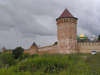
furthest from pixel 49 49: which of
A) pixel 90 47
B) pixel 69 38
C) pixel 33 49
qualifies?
pixel 90 47

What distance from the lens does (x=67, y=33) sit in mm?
25031

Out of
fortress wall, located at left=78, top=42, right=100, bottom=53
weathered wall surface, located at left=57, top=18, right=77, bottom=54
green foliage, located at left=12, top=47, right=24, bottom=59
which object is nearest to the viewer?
green foliage, located at left=12, top=47, right=24, bottom=59

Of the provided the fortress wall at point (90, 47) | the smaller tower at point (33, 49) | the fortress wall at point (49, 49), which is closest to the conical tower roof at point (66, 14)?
the fortress wall at point (90, 47)

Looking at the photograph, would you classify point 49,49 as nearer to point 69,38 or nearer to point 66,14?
point 69,38

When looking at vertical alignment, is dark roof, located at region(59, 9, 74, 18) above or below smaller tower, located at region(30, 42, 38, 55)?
above

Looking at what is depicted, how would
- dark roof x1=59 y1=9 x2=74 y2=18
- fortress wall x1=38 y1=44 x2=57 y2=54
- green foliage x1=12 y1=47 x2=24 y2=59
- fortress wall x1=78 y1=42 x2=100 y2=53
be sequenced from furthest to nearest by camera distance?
fortress wall x1=38 y1=44 x2=57 y2=54, dark roof x1=59 y1=9 x2=74 y2=18, fortress wall x1=78 y1=42 x2=100 y2=53, green foliage x1=12 y1=47 x2=24 y2=59

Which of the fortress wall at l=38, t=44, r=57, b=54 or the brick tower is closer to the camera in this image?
the brick tower

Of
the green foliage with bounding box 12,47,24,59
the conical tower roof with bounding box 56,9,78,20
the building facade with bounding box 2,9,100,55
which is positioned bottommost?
the green foliage with bounding box 12,47,24,59

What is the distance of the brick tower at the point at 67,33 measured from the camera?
2489cm

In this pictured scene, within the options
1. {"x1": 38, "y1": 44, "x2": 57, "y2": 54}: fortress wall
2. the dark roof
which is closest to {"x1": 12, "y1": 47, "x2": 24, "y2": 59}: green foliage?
{"x1": 38, "y1": 44, "x2": 57, "y2": 54}: fortress wall

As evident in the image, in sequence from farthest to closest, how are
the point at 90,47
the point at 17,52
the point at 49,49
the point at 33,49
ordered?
the point at 33,49 → the point at 49,49 → the point at 90,47 → the point at 17,52

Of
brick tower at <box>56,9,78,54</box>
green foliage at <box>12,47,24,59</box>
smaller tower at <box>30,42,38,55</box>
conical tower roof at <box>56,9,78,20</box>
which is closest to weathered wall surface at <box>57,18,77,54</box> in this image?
brick tower at <box>56,9,78,54</box>

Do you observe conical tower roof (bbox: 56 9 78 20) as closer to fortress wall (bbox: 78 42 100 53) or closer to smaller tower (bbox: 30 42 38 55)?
fortress wall (bbox: 78 42 100 53)

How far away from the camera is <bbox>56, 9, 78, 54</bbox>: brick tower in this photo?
24.9 metres
